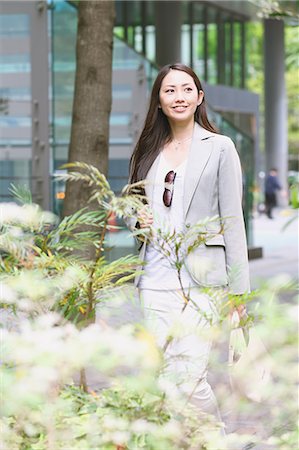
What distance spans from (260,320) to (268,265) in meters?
15.7

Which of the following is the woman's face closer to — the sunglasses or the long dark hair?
the long dark hair

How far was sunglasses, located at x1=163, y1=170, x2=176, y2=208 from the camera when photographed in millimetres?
4355

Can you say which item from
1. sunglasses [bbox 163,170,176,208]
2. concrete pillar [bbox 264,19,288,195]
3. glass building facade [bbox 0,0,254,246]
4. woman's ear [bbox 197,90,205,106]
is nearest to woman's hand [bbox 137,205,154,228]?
sunglasses [bbox 163,170,176,208]

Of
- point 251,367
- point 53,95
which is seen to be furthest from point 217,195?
point 53,95

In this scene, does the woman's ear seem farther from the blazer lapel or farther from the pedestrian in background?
the pedestrian in background

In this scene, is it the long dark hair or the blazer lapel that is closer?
the blazer lapel

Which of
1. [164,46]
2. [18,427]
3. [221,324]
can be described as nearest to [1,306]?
[18,427]

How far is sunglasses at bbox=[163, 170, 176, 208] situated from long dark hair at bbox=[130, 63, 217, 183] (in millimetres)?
144

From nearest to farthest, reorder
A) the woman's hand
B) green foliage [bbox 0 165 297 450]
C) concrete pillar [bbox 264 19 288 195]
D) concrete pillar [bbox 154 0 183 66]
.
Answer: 1. green foliage [bbox 0 165 297 450]
2. the woman's hand
3. concrete pillar [bbox 154 0 183 66]
4. concrete pillar [bbox 264 19 288 195]

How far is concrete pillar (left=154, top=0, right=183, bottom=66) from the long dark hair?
3145cm

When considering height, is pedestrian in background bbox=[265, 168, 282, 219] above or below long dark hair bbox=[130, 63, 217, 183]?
below

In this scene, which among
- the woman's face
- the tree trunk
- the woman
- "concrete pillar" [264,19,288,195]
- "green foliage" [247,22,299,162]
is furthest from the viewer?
"green foliage" [247,22,299,162]

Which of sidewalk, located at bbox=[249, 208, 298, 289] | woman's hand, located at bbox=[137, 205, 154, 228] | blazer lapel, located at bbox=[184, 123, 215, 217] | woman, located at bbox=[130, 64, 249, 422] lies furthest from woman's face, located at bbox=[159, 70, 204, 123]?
sidewalk, located at bbox=[249, 208, 298, 289]

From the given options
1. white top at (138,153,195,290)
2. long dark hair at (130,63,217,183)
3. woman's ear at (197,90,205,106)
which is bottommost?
white top at (138,153,195,290)
